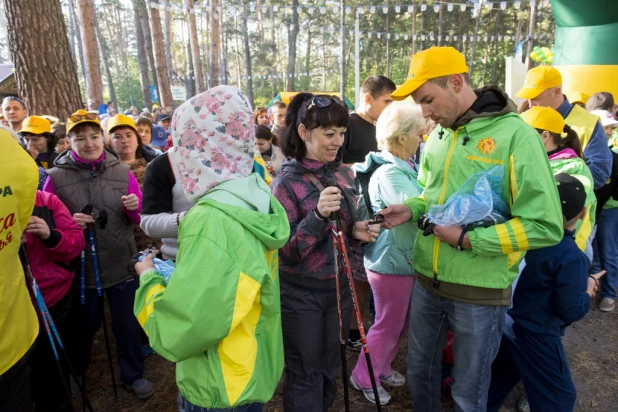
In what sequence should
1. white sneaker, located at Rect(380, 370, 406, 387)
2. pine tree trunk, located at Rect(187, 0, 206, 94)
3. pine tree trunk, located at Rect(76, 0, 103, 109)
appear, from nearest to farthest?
white sneaker, located at Rect(380, 370, 406, 387), pine tree trunk, located at Rect(76, 0, 103, 109), pine tree trunk, located at Rect(187, 0, 206, 94)

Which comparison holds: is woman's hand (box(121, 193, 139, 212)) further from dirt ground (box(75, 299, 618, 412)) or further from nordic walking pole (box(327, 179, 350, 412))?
nordic walking pole (box(327, 179, 350, 412))

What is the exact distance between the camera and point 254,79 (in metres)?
46.0

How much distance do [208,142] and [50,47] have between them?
457cm

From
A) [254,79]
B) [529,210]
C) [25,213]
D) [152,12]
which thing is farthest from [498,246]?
[254,79]

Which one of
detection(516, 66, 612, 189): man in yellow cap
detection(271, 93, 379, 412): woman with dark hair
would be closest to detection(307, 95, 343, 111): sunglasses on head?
detection(271, 93, 379, 412): woman with dark hair

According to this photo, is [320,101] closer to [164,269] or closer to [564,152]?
[164,269]

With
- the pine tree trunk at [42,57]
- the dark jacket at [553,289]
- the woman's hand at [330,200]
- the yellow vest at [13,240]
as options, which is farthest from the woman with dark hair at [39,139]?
the dark jacket at [553,289]

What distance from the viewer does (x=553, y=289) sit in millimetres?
2225

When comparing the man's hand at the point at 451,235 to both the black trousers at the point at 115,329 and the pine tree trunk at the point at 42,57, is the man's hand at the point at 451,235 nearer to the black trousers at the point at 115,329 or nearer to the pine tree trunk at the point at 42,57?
the black trousers at the point at 115,329

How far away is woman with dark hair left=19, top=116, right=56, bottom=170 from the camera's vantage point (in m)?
3.80

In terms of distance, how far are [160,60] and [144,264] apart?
56.2ft

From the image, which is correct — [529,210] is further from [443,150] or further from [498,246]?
[443,150]

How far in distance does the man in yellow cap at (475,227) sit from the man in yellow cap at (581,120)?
2.25m

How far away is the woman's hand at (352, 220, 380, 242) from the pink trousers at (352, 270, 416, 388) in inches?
27.4
